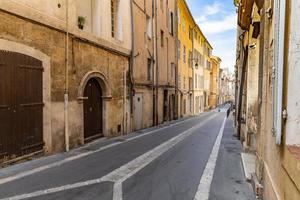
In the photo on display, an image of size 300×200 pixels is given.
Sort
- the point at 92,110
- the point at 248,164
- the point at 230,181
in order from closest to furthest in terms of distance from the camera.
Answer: the point at 230,181 → the point at 248,164 → the point at 92,110

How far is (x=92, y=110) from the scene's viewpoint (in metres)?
12.8

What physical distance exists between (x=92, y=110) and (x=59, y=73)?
124 inches

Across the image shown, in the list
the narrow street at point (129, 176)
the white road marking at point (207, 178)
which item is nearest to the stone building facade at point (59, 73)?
the narrow street at point (129, 176)

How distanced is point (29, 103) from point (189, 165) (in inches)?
166

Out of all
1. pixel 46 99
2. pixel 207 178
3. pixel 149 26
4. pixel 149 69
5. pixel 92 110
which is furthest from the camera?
pixel 149 26

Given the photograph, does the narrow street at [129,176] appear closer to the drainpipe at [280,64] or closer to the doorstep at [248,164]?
the doorstep at [248,164]

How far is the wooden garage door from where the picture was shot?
750 cm

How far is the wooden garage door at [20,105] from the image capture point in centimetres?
750

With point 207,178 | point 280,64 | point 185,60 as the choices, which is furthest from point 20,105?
point 185,60

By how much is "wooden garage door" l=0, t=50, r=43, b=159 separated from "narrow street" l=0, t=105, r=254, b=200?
1.59 ft

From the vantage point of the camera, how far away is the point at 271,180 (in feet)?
14.4

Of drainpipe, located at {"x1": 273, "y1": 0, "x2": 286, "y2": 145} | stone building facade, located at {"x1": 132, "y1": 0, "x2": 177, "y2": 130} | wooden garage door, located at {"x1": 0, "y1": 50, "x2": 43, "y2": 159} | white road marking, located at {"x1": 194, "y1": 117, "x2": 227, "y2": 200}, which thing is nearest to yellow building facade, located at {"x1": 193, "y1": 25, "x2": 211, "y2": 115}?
stone building facade, located at {"x1": 132, "y1": 0, "x2": 177, "y2": 130}

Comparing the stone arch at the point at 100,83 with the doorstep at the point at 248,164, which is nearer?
the doorstep at the point at 248,164

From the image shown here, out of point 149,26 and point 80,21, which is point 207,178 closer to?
point 80,21
